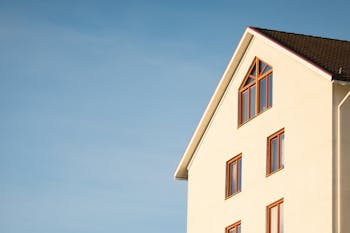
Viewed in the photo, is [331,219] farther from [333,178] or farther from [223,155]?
[223,155]

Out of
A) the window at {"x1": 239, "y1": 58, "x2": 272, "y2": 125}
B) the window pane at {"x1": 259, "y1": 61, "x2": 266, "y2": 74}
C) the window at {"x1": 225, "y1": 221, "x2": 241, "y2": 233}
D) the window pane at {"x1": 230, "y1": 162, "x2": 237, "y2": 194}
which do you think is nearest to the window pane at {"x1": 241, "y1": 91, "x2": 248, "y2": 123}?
the window at {"x1": 239, "y1": 58, "x2": 272, "y2": 125}

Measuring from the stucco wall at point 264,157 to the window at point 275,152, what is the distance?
1.02 ft

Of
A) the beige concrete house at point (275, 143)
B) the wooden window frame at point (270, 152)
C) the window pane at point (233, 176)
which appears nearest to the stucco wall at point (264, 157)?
the beige concrete house at point (275, 143)

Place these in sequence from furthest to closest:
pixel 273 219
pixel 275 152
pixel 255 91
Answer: pixel 255 91, pixel 275 152, pixel 273 219

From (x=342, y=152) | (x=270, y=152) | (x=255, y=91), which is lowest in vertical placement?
(x=342, y=152)

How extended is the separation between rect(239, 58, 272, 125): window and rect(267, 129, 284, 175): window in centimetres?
161

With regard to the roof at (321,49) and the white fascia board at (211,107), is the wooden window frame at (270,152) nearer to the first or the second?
the roof at (321,49)

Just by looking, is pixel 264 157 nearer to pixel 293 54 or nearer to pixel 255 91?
pixel 255 91

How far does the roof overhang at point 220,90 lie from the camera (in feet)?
165

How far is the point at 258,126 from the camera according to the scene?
50594 millimetres

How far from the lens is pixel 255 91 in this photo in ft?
170

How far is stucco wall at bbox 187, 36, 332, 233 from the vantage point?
45.4 m

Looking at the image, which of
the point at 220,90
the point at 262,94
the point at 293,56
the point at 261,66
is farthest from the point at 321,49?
the point at 220,90

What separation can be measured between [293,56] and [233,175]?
6.92m
